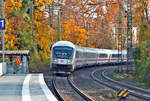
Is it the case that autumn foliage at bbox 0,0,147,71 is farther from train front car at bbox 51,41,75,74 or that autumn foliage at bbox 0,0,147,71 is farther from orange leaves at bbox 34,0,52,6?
train front car at bbox 51,41,75,74

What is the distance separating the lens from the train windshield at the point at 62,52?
83.1 ft

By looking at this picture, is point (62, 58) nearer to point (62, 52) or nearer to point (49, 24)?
point (62, 52)

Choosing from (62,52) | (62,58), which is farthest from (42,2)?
(62,58)

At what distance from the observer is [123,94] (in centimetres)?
1305

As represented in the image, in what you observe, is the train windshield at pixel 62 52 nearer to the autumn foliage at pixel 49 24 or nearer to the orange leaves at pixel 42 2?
the autumn foliage at pixel 49 24

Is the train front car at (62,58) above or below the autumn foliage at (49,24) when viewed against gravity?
below

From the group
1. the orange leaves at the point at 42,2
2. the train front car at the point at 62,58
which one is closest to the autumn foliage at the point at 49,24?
the orange leaves at the point at 42,2

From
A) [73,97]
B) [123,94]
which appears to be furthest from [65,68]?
[123,94]

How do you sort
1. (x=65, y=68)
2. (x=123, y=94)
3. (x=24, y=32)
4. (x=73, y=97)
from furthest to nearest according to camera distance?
(x=24, y=32), (x=65, y=68), (x=73, y=97), (x=123, y=94)

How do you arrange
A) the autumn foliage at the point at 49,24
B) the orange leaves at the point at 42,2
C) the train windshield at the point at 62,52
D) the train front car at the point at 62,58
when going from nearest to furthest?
the train front car at the point at 62,58
the train windshield at the point at 62,52
the autumn foliage at the point at 49,24
the orange leaves at the point at 42,2

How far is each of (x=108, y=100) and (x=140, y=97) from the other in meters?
1.88

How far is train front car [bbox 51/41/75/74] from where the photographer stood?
82.5ft

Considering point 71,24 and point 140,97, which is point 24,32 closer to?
point 71,24

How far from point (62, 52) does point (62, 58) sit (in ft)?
1.69
